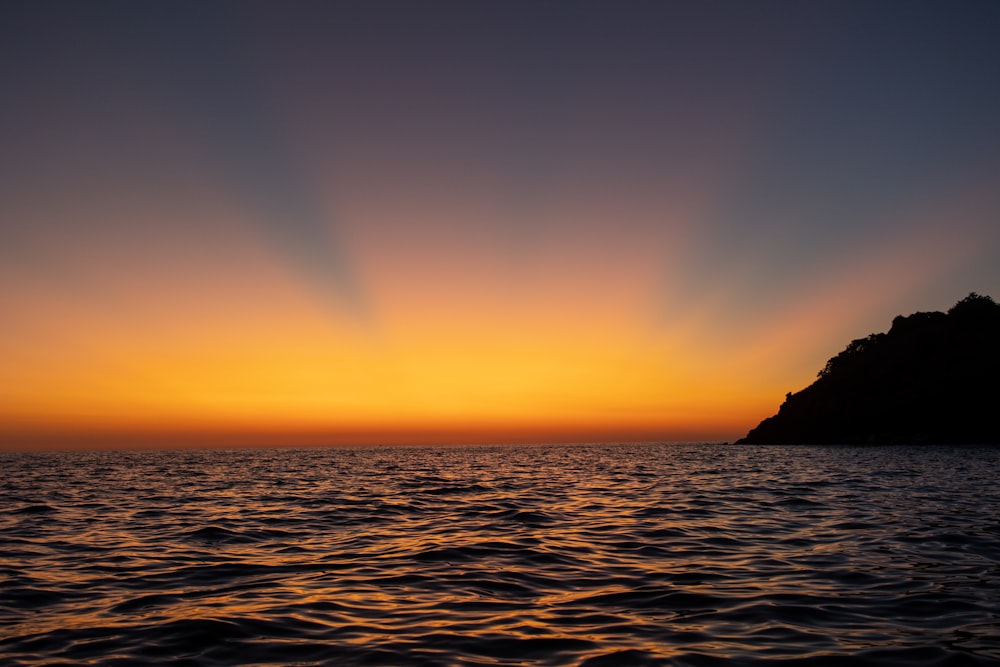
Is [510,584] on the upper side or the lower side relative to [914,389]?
lower

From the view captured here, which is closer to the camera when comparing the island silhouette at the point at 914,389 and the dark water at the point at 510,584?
the dark water at the point at 510,584

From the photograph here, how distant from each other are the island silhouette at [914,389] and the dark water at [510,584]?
111m

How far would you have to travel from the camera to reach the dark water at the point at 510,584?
7.94 metres

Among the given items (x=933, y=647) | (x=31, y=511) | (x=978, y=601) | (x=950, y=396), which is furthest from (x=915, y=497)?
(x=950, y=396)

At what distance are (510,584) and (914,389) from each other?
136 metres

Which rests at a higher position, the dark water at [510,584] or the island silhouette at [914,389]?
the island silhouette at [914,389]

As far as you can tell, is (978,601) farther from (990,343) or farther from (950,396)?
(990,343)

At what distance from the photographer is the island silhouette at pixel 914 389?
114m

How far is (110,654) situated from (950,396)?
13894 centimetres

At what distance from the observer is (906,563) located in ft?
41.5

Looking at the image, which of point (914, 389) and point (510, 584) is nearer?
point (510, 584)

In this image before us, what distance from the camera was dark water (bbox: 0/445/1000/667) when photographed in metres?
7.94

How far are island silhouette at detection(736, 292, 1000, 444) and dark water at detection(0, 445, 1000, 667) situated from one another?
111 metres

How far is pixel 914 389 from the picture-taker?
4835 inches
